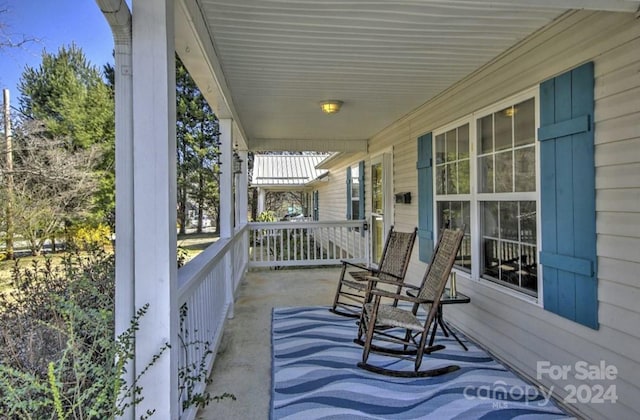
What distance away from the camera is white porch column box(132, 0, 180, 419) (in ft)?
5.10

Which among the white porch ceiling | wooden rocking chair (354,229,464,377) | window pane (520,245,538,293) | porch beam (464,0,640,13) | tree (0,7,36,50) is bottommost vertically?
wooden rocking chair (354,229,464,377)

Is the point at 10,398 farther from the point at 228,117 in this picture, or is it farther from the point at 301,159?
the point at 301,159

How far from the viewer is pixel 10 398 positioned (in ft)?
3.61

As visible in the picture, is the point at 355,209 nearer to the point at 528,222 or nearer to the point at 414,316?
the point at 414,316

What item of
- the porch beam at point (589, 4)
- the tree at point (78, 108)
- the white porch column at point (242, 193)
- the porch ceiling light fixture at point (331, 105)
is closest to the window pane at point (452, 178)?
the porch ceiling light fixture at point (331, 105)

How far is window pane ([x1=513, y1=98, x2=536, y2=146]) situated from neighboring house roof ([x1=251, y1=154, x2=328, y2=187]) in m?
11.7

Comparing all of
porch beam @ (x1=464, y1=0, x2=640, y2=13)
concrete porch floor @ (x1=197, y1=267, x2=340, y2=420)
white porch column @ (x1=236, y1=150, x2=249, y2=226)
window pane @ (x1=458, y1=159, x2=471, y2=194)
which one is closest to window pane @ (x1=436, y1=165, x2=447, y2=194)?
window pane @ (x1=458, y1=159, x2=471, y2=194)

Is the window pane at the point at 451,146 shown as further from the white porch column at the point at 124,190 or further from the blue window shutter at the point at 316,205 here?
the blue window shutter at the point at 316,205

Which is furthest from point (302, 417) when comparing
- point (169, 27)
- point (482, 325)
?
point (169, 27)

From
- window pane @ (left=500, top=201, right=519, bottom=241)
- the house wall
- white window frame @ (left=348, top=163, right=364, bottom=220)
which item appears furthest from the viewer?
white window frame @ (left=348, top=163, right=364, bottom=220)

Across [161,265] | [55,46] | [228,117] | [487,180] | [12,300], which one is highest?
[228,117]

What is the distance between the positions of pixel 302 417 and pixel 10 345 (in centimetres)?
153

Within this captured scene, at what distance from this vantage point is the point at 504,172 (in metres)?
3.03

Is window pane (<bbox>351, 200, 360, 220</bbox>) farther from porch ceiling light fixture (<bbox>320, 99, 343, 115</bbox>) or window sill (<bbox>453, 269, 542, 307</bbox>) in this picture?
window sill (<bbox>453, 269, 542, 307</bbox>)
